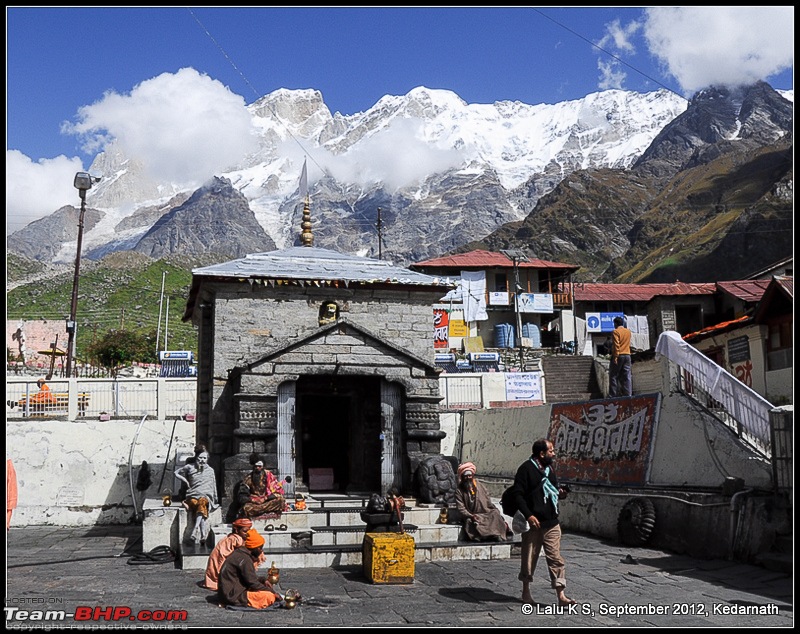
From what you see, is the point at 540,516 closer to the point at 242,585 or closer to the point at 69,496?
the point at 242,585

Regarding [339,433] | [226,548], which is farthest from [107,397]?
[226,548]

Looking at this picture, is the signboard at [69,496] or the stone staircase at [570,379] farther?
the stone staircase at [570,379]

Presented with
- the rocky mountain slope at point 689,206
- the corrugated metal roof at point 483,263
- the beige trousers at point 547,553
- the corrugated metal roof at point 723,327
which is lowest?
the beige trousers at point 547,553

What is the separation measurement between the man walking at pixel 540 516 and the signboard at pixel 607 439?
6.14 meters

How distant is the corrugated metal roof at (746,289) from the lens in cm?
4150

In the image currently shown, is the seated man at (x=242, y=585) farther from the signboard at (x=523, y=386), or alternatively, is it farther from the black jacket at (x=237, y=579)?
the signboard at (x=523, y=386)

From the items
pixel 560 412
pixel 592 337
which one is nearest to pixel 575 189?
pixel 592 337

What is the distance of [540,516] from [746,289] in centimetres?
3889

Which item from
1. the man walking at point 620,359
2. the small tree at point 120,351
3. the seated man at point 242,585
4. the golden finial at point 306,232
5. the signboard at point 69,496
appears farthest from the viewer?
the small tree at point 120,351

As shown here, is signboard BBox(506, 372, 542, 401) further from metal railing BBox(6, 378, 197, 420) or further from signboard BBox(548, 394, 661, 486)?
metal railing BBox(6, 378, 197, 420)

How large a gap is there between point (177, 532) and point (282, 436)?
260 centimetres

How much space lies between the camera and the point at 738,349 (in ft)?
78.5

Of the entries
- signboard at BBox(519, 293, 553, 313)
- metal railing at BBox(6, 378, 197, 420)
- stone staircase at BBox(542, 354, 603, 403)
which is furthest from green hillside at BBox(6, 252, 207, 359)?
stone staircase at BBox(542, 354, 603, 403)

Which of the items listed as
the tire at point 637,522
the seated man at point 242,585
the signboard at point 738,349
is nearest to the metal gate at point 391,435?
the tire at point 637,522
